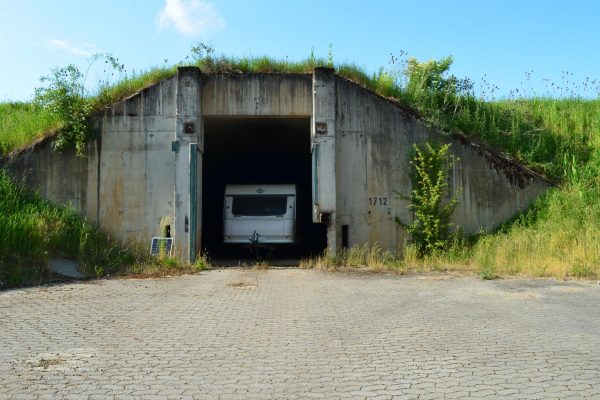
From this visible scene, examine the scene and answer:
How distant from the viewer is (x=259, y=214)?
19062 millimetres

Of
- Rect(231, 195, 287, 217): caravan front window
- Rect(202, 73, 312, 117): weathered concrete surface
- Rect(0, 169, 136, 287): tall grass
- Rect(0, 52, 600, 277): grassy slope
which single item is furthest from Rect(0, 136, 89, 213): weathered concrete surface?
Rect(231, 195, 287, 217): caravan front window

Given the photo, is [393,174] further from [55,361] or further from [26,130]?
[55,361]

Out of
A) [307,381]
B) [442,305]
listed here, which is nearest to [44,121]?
[442,305]

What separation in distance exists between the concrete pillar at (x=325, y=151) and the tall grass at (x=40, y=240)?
549cm

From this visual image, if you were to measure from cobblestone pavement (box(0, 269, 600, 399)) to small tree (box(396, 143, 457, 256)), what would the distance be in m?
4.83

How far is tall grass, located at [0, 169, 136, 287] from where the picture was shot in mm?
12227

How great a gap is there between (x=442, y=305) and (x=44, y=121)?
1314cm

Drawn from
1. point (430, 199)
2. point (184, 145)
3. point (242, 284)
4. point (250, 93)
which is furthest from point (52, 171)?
point (430, 199)

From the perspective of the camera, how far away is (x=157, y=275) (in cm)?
1330

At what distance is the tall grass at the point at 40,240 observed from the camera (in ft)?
40.1

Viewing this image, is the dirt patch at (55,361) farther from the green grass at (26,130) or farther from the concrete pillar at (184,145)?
the green grass at (26,130)

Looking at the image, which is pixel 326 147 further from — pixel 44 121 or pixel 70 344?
pixel 70 344

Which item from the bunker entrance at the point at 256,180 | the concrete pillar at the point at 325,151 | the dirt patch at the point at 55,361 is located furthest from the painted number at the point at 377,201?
the dirt patch at the point at 55,361

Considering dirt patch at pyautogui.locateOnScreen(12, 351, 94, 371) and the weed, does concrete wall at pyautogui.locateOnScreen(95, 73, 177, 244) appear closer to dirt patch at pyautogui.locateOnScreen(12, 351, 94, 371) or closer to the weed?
the weed
